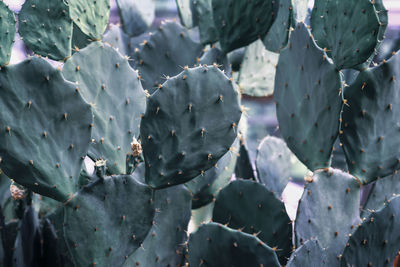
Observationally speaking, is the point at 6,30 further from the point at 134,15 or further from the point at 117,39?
the point at 134,15

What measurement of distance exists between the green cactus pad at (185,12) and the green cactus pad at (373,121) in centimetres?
85

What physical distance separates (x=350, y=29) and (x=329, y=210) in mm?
523

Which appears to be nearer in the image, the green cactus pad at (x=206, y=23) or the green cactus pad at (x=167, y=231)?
the green cactus pad at (x=167, y=231)

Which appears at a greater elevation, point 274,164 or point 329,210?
point 329,210

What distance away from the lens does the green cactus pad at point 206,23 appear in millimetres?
1708

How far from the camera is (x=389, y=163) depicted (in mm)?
1348

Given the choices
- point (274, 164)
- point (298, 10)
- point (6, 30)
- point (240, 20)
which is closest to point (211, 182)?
point (274, 164)

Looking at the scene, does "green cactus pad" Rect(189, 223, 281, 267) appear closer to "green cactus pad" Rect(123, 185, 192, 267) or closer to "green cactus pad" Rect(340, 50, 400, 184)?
"green cactus pad" Rect(123, 185, 192, 267)

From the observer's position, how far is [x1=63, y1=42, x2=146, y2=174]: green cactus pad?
1.23 metres

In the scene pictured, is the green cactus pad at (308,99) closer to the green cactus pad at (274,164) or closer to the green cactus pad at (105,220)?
the green cactus pad at (274,164)

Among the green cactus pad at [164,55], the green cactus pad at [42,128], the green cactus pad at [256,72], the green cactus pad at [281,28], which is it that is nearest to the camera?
the green cactus pad at [42,128]

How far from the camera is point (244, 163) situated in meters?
1.70

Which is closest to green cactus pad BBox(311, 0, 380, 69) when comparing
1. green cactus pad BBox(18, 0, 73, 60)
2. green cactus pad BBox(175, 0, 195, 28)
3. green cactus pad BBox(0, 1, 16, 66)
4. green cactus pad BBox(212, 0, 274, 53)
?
green cactus pad BBox(212, 0, 274, 53)

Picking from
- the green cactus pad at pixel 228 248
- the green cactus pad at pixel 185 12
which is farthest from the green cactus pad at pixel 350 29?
the green cactus pad at pixel 185 12
